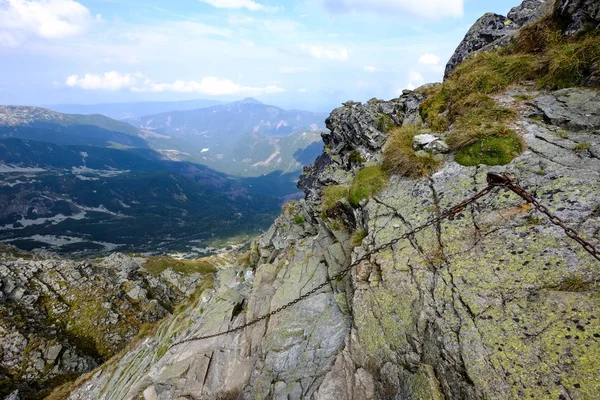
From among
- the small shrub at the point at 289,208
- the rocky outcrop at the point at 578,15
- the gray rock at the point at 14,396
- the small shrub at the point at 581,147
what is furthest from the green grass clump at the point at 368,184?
the gray rock at the point at 14,396

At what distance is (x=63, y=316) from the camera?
64.8 metres

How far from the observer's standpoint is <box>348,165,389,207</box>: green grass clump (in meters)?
14.9

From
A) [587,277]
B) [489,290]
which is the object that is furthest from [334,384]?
[587,277]

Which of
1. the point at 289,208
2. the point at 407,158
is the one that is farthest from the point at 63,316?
the point at 407,158

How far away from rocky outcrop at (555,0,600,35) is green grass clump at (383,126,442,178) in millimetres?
9838

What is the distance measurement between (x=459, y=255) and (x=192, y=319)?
19201 millimetres

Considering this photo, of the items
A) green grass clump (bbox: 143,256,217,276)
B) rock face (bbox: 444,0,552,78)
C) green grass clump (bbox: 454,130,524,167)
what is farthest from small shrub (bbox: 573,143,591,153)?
green grass clump (bbox: 143,256,217,276)

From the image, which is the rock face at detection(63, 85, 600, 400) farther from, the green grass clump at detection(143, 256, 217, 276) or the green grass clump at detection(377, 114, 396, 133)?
the green grass clump at detection(143, 256, 217, 276)

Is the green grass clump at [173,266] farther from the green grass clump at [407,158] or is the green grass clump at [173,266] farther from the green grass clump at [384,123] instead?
the green grass clump at [407,158]

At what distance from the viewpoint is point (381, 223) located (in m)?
12.6

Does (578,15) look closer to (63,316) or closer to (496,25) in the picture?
(496,25)

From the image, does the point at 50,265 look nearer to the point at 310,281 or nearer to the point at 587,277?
the point at 310,281

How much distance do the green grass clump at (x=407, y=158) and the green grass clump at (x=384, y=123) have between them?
12.8m

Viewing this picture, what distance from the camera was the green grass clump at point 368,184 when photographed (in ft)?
48.8
